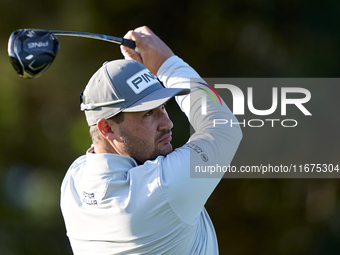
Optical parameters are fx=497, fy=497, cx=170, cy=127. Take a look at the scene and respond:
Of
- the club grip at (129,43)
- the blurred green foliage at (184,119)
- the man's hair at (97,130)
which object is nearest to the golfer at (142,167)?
the man's hair at (97,130)

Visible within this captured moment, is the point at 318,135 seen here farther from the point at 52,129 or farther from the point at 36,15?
the point at 36,15

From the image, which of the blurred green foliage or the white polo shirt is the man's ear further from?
the blurred green foliage

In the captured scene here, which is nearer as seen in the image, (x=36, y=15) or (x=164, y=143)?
(x=164, y=143)

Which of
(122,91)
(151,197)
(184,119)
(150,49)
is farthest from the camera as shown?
(184,119)

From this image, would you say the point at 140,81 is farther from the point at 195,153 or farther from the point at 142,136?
the point at 195,153

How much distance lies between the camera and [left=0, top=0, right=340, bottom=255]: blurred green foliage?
432 centimetres

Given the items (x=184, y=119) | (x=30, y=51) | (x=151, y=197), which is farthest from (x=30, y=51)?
(x=184, y=119)

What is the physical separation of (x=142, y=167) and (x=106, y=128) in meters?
0.19

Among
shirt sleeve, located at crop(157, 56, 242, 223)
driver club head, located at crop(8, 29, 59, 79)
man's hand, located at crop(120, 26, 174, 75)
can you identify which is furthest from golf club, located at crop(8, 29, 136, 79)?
shirt sleeve, located at crop(157, 56, 242, 223)

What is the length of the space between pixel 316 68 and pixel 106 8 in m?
1.93

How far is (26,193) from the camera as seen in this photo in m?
4.50

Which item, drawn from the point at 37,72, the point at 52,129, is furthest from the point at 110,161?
the point at 52,129

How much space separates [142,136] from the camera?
4.99 ft

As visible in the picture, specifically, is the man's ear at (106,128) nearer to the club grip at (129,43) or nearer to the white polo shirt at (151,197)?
the white polo shirt at (151,197)
